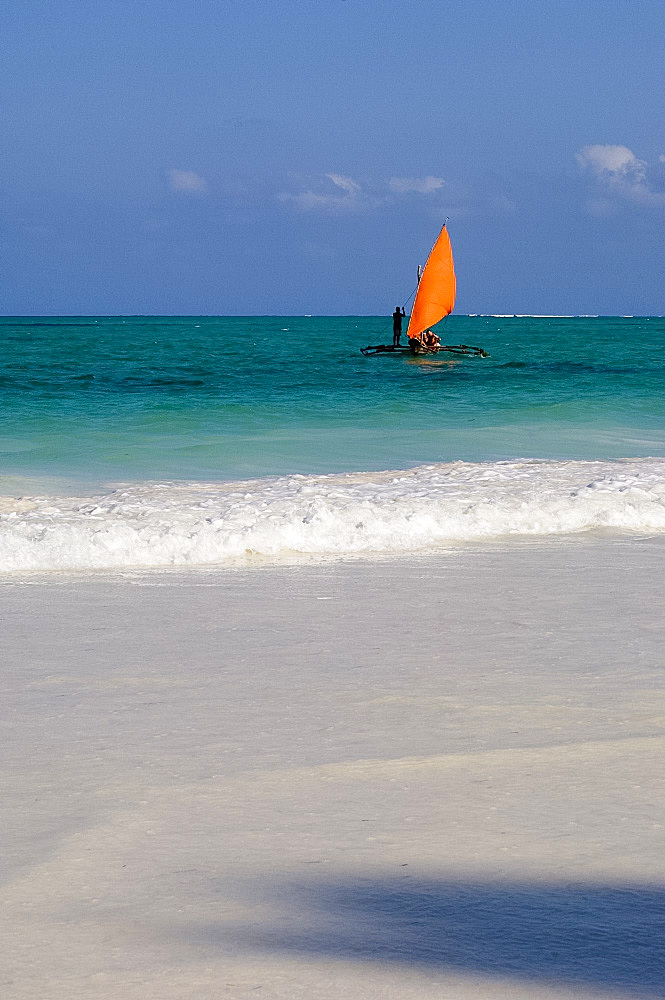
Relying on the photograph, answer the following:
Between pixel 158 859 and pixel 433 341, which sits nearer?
pixel 158 859

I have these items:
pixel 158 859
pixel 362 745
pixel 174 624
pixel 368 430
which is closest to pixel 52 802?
pixel 158 859

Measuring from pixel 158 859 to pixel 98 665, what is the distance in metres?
1.90

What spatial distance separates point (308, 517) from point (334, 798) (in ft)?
14.9

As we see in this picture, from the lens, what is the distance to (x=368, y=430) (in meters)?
17.5

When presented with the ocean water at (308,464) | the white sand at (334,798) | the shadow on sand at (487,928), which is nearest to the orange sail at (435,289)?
the ocean water at (308,464)

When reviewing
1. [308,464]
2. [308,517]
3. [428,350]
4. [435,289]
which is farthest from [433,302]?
[308,517]

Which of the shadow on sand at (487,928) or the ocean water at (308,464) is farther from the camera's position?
the ocean water at (308,464)

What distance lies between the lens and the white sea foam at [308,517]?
7.30m

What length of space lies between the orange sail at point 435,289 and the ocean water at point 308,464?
9.62 metres

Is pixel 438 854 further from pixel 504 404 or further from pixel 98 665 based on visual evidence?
pixel 504 404

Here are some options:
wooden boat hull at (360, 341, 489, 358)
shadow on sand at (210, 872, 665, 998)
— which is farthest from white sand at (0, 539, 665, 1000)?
wooden boat hull at (360, 341, 489, 358)

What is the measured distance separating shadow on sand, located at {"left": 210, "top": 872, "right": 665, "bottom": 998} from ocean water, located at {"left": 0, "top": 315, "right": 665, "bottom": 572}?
179 inches

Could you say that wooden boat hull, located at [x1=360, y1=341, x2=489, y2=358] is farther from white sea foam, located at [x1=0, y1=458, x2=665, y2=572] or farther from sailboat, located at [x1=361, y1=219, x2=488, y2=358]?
white sea foam, located at [x1=0, y1=458, x2=665, y2=572]

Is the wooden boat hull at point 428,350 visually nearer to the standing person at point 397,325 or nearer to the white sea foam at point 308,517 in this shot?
A: the standing person at point 397,325
